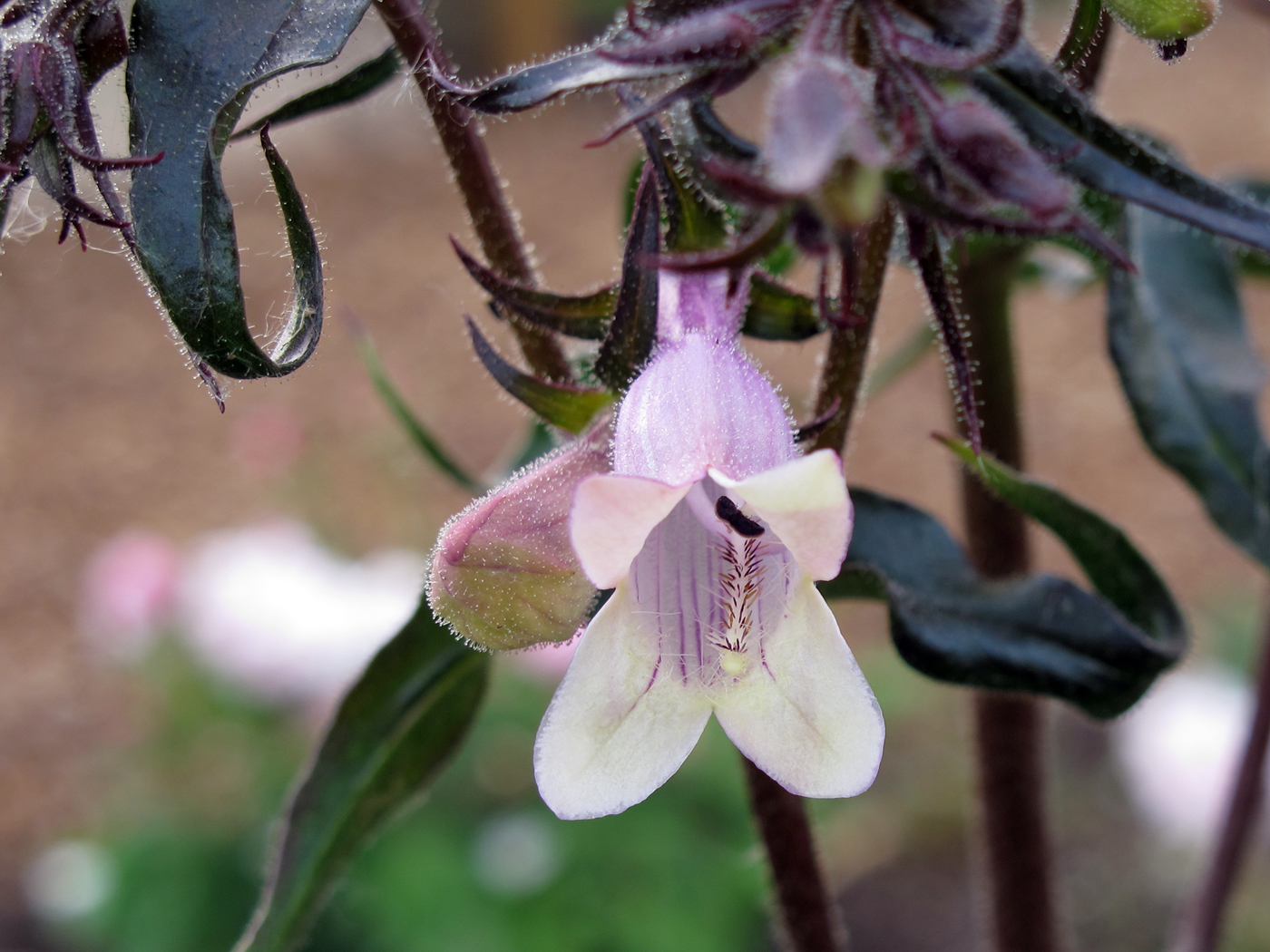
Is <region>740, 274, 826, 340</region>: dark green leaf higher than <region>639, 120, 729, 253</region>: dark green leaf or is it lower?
lower

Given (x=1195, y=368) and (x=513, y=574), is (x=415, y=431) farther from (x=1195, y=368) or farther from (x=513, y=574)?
(x=1195, y=368)

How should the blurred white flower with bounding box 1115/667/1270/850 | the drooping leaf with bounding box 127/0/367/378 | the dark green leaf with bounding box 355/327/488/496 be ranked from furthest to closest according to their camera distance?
the blurred white flower with bounding box 1115/667/1270/850
the dark green leaf with bounding box 355/327/488/496
the drooping leaf with bounding box 127/0/367/378

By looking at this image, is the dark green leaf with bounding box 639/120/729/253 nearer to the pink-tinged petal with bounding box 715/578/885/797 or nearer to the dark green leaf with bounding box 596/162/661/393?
the dark green leaf with bounding box 596/162/661/393

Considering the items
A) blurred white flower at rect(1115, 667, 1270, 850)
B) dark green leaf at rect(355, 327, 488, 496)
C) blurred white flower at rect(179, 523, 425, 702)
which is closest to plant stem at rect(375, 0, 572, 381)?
dark green leaf at rect(355, 327, 488, 496)

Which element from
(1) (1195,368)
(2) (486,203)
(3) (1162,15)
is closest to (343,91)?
(2) (486,203)

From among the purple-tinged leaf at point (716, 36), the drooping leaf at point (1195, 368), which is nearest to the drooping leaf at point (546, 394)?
the purple-tinged leaf at point (716, 36)

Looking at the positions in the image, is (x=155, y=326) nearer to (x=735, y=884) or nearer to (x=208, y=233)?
(x=735, y=884)

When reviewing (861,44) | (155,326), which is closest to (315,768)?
(861,44)
